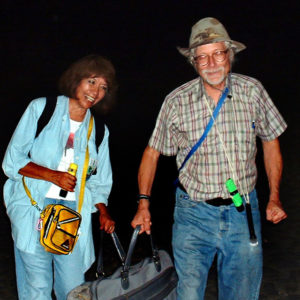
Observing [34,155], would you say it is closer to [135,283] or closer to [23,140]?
[23,140]

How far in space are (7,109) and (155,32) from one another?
9089 millimetres

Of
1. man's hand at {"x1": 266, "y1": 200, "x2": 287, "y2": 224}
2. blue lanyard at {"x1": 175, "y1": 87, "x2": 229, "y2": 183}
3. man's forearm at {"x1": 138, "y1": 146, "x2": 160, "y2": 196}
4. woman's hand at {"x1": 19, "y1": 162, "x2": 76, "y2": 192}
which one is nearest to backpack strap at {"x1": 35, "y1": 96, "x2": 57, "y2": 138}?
woman's hand at {"x1": 19, "y1": 162, "x2": 76, "y2": 192}

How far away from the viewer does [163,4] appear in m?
24.2

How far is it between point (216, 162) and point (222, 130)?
17 cm

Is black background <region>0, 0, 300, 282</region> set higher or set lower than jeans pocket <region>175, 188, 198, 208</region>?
higher

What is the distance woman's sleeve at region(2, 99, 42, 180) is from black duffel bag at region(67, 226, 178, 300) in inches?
28.5

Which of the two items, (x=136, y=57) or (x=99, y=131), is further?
(x=136, y=57)

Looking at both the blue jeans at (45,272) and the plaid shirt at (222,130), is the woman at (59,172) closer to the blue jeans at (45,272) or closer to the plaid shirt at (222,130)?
the blue jeans at (45,272)

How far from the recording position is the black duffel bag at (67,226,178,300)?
3510 mm

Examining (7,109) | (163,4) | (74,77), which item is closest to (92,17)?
(163,4)

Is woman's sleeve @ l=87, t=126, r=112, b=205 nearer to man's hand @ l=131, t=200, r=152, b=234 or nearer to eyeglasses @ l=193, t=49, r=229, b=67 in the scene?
man's hand @ l=131, t=200, r=152, b=234

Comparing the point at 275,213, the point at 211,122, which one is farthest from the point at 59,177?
the point at 275,213

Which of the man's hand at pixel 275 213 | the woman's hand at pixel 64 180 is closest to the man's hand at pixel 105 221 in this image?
the woman's hand at pixel 64 180

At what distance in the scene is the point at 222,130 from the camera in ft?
12.7
